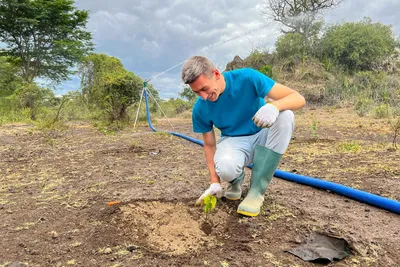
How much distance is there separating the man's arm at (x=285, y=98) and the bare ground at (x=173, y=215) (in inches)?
20.1

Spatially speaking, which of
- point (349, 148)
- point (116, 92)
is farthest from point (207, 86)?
point (116, 92)

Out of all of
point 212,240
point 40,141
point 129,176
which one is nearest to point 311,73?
point 40,141

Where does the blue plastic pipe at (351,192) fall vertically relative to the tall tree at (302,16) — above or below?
below

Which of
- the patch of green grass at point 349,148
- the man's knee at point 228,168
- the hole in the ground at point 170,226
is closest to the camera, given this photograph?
the hole in the ground at point 170,226

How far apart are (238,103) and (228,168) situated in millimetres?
335

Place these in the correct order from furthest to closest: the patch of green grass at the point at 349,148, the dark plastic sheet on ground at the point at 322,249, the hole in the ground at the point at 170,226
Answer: the patch of green grass at the point at 349,148, the hole in the ground at the point at 170,226, the dark plastic sheet on ground at the point at 322,249

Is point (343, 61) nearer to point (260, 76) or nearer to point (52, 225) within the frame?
point (260, 76)

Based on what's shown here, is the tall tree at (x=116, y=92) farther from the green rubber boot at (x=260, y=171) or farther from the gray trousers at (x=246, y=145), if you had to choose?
the green rubber boot at (x=260, y=171)

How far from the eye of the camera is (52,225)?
1558mm

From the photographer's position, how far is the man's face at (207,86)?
152cm

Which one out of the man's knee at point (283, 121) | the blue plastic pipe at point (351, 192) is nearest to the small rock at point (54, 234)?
the man's knee at point (283, 121)

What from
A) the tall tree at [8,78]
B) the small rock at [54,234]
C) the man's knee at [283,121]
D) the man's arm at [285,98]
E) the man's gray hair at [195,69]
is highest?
the tall tree at [8,78]

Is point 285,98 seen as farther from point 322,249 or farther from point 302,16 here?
point 302,16

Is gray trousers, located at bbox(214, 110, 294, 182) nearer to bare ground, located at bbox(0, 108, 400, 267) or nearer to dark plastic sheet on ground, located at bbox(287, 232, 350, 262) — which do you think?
bare ground, located at bbox(0, 108, 400, 267)
